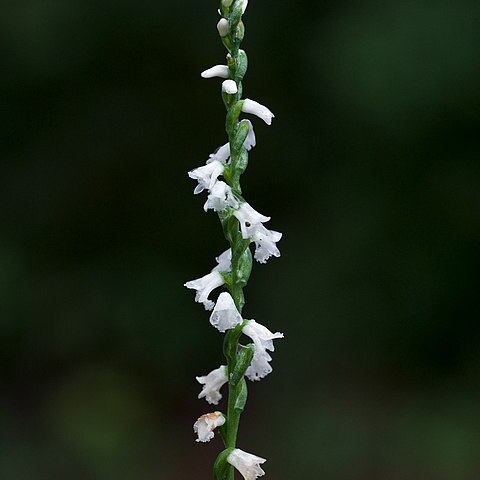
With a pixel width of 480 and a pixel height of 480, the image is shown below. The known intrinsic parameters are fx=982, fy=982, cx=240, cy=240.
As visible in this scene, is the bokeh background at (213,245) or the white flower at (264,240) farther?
the bokeh background at (213,245)

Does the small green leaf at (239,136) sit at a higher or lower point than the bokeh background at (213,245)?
lower

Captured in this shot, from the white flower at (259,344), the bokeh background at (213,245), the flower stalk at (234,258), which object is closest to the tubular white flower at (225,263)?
the flower stalk at (234,258)

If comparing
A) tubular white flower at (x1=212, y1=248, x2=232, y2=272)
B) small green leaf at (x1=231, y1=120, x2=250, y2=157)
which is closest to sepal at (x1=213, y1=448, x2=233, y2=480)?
tubular white flower at (x1=212, y1=248, x2=232, y2=272)

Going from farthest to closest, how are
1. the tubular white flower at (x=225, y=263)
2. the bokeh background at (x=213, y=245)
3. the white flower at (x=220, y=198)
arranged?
the bokeh background at (x=213, y=245)
the tubular white flower at (x=225, y=263)
the white flower at (x=220, y=198)

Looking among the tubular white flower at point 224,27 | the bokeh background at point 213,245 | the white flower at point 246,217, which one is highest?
the bokeh background at point 213,245

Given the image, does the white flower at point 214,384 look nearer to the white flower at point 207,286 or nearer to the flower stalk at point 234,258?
the flower stalk at point 234,258

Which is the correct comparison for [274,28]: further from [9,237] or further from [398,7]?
[9,237]

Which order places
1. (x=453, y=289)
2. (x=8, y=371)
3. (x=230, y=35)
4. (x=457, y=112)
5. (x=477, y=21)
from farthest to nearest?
1. (x=8, y=371)
2. (x=453, y=289)
3. (x=457, y=112)
4. (x=477, y=21)
5. (x=230, y=35)

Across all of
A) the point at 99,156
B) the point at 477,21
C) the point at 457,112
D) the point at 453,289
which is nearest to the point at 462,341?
the point at 453,289
